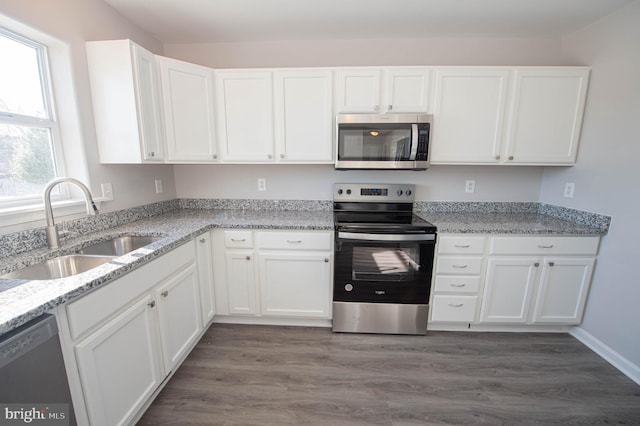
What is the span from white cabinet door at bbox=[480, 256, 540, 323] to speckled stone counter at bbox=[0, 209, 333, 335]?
4.54ft

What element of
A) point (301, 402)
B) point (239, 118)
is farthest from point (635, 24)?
point (301, 402)

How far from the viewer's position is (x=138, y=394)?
1.32 m

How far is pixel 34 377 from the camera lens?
85 cm

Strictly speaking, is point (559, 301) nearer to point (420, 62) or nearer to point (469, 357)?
point (469, 357)

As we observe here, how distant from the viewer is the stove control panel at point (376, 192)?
7.91 ft

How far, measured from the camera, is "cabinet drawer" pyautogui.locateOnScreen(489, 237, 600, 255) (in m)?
1.93

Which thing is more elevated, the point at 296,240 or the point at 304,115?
the point at 304,115

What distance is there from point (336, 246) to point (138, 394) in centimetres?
145

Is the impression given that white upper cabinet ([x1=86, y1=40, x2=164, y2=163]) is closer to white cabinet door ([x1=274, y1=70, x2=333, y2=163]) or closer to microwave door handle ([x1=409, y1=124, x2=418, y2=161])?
white cabinet door ([x1=274, y1=70, x2=333, y2=163])

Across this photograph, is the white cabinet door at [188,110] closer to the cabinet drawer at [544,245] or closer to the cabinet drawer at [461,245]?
the cabinet drawer at [461,245]

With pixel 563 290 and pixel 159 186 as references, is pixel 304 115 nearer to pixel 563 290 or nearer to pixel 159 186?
pixel 159 186

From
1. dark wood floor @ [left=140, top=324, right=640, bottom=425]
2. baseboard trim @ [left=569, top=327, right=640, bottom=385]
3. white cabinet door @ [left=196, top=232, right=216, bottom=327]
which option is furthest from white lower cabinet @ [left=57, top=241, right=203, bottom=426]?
baseboard trim @ [left=569, top=327, right=640, bottom=385]

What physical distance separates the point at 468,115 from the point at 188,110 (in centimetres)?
233

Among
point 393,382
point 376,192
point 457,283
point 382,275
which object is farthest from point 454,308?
point 376,192
